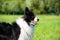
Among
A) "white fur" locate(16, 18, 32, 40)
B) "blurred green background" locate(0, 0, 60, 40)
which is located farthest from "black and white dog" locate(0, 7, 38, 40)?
"blurred green background" locate(0, 0, 60, 40)

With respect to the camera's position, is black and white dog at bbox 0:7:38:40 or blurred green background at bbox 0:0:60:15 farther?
blurred green background at bbox 0:0:60:15

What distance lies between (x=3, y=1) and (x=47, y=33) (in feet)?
2.92

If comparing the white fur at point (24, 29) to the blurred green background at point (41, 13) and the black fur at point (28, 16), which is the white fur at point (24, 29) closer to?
the black fur at point (28, 16)

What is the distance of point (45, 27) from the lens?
151 inches

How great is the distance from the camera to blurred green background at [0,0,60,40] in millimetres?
3771

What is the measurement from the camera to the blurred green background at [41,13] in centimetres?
377

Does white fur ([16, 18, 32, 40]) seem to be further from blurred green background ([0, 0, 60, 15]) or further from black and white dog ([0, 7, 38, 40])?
blurred green background ([0, 0, 60, 15])

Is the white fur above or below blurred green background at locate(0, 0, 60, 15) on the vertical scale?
below

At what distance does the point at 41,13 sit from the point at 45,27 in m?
0.24

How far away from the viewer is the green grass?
3.75m

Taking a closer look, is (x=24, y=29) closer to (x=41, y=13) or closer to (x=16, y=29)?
(x=16, y=29)

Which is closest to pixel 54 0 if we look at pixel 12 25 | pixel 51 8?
pixel 51 8

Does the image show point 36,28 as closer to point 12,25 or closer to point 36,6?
point 36,6

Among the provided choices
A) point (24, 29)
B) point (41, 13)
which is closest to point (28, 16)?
point (24, 29)
